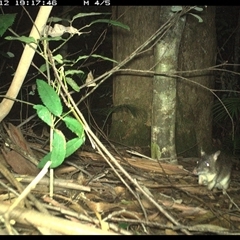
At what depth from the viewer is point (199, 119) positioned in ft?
14.8

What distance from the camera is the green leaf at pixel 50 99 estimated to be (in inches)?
102

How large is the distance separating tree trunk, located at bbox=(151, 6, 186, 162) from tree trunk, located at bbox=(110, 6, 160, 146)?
457 millimetres

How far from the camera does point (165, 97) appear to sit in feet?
12.6

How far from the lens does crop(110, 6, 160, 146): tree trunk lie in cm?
430

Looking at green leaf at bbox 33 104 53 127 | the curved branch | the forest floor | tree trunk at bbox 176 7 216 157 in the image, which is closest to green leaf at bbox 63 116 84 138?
green leaf at bbox 33 104 53 127

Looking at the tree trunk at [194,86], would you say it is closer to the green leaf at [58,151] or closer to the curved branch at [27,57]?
the curved branch at [27,57]

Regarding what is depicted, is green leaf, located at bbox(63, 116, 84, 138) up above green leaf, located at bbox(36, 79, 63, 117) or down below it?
below

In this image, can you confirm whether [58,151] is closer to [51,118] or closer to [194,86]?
[51,118]

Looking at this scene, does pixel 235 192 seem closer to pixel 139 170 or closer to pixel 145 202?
pixel 139 170

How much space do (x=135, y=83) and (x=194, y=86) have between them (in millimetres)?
656

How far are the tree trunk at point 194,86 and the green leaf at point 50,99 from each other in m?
2.00

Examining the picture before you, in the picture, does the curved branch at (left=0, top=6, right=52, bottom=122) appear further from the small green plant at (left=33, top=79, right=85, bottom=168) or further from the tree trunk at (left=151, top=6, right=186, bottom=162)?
the tree trunk at (left=151, top=6, right=186, bottom=162)

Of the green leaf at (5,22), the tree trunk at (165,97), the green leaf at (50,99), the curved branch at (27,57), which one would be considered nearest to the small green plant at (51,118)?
the green leaf at (50,99)

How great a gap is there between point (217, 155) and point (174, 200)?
1.33m
